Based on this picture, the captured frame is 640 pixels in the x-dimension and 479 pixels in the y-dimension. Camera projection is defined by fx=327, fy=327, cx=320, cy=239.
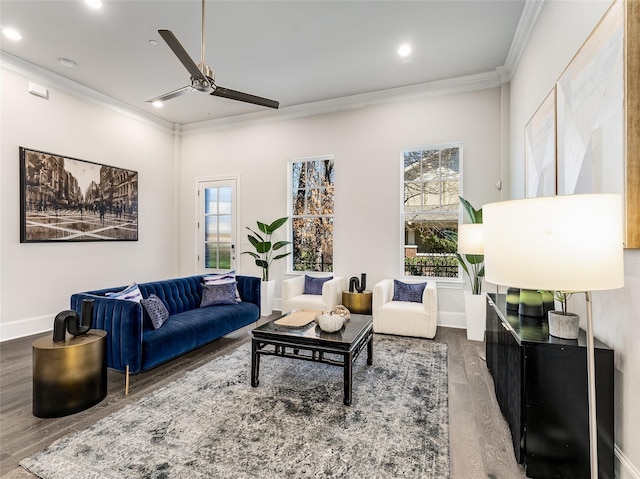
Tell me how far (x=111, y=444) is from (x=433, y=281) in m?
3.86

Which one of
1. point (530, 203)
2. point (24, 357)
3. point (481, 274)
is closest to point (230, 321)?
point (24, 357)

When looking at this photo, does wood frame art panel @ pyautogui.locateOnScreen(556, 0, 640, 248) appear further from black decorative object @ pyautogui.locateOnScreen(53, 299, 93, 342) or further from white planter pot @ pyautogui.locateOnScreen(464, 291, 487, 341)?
black decorative object @ pyautogui.locateOnScreen(53, 299, 93, 342)

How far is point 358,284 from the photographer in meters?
4.83

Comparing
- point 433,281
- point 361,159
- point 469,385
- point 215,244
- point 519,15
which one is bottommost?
point 469,385

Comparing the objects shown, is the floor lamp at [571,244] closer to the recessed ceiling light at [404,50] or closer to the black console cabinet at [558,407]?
the black console cabinet at [558,407]

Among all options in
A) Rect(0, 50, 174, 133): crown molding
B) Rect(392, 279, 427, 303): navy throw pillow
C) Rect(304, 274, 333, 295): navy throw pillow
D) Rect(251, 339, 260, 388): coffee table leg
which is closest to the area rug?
Rect(251, 339, 260, 388): coffee table leg

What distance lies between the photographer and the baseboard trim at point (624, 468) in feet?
4.79

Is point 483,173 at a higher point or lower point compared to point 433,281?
higher

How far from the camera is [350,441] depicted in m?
1.97

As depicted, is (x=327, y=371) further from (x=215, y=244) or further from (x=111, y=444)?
(x=215, y=244)

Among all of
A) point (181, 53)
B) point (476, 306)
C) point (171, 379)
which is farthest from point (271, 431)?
point (476, 306)

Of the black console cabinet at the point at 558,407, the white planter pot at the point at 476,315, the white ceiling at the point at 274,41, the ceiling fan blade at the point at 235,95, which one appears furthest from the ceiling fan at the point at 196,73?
the white planter pot at the point at 476,315

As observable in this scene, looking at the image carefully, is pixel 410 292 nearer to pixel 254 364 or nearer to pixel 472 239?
pixel 472 239

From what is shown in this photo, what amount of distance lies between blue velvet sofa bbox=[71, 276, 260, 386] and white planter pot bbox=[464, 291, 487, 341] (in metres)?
2.65
